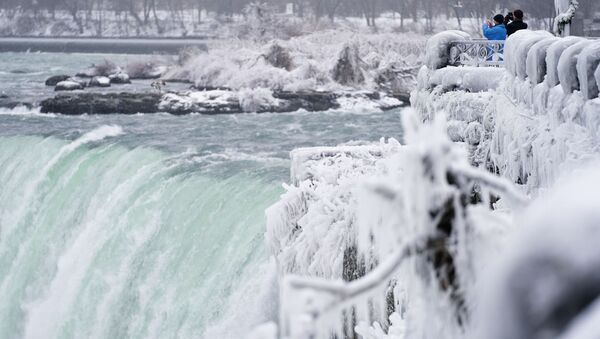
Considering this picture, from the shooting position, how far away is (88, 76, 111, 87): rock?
1697 inches

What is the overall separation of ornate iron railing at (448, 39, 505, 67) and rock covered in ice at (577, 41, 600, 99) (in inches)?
233

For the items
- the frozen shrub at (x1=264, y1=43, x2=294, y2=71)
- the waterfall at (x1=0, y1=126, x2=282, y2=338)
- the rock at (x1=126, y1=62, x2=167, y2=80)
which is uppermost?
the frozen shrub at (x1=264, y1=43, x2=294, y2=71)

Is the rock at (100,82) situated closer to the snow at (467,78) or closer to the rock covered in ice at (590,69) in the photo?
the snow at (467,78)

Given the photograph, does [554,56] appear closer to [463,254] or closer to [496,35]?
[463,254]

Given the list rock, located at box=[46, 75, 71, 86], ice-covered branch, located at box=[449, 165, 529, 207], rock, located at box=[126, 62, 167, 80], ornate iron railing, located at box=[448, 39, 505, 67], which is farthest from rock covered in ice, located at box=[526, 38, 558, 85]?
rock, located at box=[126, 62, 167, 80]

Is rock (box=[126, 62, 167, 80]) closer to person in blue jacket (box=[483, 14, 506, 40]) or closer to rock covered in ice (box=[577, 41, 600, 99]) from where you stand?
person in blue jacket (box=[483, 14, 506, 40])

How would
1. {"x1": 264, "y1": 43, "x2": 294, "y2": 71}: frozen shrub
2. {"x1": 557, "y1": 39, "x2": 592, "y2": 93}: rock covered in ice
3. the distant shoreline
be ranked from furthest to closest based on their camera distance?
the distant shoreline, {"x1": 264, "y1": 43, "x2": 294, "y2": 71}: frozen shrub, {"x1": 557, "y1": 39, "x2": 592, "y2": 93}: rock covered in ice

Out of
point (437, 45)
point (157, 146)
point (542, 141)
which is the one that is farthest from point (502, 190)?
point (157, 146)

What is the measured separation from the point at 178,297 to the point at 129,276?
4.74 ft

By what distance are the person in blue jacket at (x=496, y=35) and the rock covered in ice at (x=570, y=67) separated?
5606 millimetres

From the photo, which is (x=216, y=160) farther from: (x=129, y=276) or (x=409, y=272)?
(x=409, y=272)

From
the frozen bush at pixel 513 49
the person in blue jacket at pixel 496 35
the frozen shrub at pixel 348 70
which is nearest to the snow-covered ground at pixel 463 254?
the frozen bush at pixel 513 49

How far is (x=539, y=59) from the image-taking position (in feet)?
23.5

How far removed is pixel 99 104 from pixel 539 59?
27.9 meters
